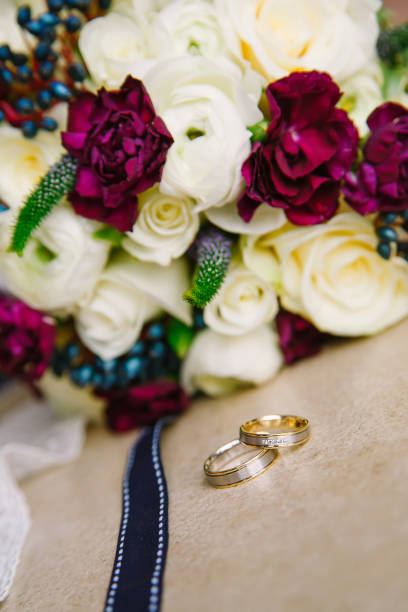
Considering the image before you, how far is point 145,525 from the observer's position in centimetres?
53

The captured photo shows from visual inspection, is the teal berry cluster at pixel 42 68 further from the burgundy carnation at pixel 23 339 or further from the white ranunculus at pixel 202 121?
the burgundy carnation at pixel 23 339

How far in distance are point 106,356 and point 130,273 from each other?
127mm

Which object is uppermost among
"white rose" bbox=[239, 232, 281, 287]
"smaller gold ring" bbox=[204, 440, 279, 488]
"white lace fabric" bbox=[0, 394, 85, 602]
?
"white rose" bbox=[239, 232, 281, 287]

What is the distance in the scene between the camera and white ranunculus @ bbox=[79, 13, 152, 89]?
633 mm

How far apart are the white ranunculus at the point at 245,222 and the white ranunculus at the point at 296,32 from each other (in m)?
Answer: 0.16

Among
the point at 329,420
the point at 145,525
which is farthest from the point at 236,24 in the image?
the point at 145,525

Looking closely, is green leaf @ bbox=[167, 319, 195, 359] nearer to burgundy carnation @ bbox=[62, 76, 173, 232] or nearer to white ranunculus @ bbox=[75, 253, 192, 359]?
white ranunculus @ bbox=[75, 253, 192, 359]

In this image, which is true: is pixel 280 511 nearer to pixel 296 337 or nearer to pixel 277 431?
pixel 277 431

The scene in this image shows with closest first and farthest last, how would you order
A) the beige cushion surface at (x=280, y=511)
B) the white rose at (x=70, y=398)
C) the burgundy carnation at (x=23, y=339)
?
the beige cushion surface at (x=280, y=511) < the burgundy carnation at (x=23, y=339) < the white rose at (x=70, y=398)

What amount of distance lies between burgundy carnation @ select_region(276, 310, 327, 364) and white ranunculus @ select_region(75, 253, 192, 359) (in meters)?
0.14

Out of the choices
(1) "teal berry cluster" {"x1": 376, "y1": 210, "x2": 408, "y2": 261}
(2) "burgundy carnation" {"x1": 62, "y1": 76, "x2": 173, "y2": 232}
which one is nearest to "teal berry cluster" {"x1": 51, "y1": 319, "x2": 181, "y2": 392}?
(2) "burgundy carnation" {"x1": 62, "y1": 76, "x2": 173, "y2": 232}

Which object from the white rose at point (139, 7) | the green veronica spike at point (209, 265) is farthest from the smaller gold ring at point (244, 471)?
the white rose at point (139, 7)

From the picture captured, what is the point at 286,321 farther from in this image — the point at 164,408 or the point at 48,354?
the point at 48,354

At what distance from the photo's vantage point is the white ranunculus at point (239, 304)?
2.27 feet
